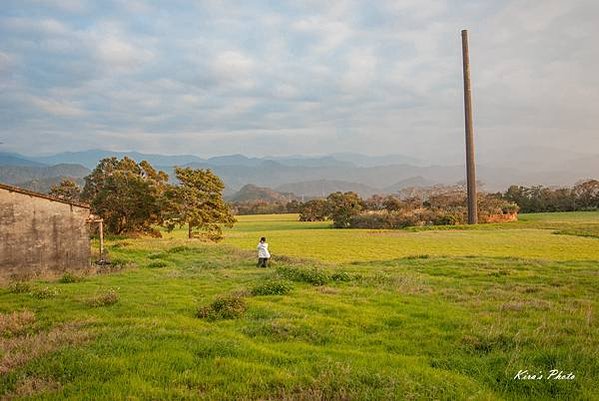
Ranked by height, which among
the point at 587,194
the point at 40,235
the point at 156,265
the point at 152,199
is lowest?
the point at 156,265

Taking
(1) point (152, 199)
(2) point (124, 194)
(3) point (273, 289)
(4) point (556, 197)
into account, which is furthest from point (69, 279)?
(4) point (556, 197)

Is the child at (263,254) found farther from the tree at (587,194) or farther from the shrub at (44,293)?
the tree at (587,194)

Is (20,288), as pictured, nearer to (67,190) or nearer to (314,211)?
(67,190)

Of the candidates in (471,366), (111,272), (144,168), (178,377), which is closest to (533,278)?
(471,366)

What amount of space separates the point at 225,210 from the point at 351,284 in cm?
3401

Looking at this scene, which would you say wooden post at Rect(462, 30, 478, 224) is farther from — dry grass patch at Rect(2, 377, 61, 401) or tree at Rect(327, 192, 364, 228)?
dry grass patch at Rect(2, 377, 61, 401)

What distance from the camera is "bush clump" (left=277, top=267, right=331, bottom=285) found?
1675 cm

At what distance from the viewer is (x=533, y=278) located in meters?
17.2

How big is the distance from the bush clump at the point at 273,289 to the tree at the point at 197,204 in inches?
1271

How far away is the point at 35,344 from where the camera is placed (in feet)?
27.7

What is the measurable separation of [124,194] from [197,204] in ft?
24.5

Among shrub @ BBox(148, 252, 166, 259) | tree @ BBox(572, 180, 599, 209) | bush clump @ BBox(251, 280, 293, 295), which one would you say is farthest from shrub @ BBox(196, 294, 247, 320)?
tree @ BBox(572, 180, 599, 209)

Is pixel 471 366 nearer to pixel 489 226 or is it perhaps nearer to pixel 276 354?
pixel 276 354

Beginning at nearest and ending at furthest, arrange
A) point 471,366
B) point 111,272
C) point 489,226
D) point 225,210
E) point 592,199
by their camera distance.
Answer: point 471,366, point 111,272, point 225,210, point 489,226, point 592,199
